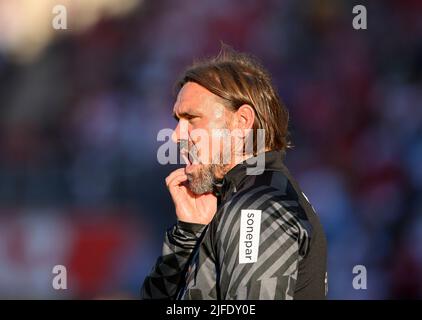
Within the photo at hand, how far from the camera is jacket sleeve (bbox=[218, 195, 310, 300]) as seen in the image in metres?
1.59

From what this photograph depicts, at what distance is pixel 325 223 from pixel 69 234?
1.69 metres

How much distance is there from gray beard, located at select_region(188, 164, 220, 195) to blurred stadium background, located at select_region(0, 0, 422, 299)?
2439 millimetres

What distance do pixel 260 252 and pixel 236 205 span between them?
5.5 inches

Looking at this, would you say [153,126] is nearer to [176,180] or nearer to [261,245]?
[176,180]

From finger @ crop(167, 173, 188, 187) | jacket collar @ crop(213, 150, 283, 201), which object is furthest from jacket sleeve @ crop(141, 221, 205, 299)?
jacket collar @ crop(213, 150, 283, 201)

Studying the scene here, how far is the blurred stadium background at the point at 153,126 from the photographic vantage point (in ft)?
14.5

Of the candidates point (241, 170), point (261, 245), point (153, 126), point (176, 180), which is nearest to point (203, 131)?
point (241, 170)

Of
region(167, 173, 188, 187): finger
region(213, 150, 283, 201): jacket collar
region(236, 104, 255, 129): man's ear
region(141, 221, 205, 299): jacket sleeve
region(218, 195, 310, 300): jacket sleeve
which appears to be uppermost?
region(236, 104, 255, 129): man's ear

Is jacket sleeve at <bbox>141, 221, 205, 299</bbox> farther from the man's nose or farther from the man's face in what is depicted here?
the man's nose

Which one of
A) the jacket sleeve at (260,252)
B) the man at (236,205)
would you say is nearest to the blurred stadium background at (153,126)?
the man at (236,205)

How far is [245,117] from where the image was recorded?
1965mm

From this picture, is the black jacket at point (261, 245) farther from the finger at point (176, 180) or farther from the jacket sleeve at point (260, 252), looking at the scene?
the finger at point (176, 180)

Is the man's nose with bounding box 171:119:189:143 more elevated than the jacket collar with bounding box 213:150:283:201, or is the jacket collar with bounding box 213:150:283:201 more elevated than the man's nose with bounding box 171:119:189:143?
the man's nose with bounding box 171:119:189:143
